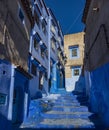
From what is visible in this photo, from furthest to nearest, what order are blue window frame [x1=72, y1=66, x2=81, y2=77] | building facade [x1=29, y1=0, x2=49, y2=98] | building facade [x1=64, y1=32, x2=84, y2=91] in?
blue window frame [x1=72, y1=66, x2=81, y2=77], building facade [x1=64, y1=32, x2=84, y2=91], building facade [x1=29, y1=0, x2=49, y2=98]

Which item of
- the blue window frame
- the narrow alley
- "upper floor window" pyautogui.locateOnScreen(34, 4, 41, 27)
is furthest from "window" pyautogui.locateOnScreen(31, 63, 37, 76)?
the blue window frame

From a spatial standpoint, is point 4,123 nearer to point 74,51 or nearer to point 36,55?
point 36,55

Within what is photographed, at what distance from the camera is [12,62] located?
781 centimetres

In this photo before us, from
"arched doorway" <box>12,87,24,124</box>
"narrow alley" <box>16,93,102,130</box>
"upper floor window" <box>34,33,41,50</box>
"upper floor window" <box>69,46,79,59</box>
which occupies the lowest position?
"narrow alley" <box>16,93,102,130</box>

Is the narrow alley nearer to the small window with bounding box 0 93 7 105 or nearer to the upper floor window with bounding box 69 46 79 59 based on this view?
the small window with bounding box 0 93 7 105

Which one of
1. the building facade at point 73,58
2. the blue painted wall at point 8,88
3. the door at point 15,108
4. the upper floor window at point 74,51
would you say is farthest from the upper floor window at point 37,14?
the upper floor window at point 74,51

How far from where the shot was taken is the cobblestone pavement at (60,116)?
27.3ft

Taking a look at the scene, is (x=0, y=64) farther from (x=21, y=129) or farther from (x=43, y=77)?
(x=43, y=77)

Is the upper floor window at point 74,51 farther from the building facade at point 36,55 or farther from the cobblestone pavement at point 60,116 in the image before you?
the cobblestone pavement at point 60,116

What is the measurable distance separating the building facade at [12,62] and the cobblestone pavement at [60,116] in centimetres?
78

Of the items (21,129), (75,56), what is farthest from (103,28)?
(75,56)

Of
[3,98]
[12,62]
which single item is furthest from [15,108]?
[12,62]

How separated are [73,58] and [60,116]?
14.6 m

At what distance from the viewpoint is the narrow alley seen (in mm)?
8234
